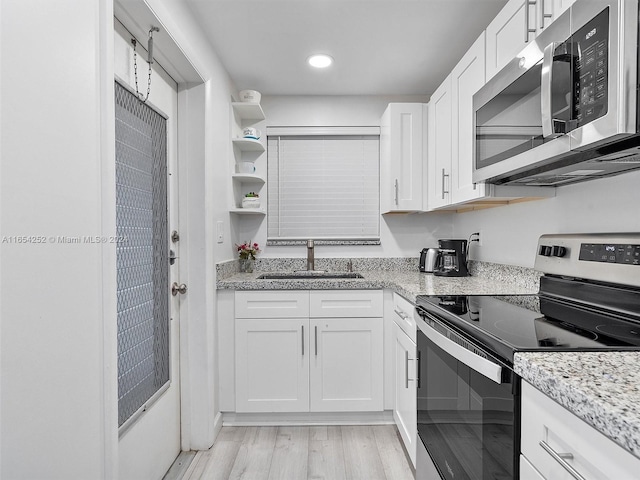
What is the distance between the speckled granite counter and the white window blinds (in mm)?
2274

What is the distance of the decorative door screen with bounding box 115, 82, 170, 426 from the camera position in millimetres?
1477

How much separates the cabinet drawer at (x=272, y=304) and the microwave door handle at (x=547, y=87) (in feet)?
5.29

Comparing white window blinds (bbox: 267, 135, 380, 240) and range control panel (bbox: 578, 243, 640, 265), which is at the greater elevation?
white window blinds (bbox: 267, 135, 380, 240)

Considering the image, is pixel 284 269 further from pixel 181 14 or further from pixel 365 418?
pixel 181 14

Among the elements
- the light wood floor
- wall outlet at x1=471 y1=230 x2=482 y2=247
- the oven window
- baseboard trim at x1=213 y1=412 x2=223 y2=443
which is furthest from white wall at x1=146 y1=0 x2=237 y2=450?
wall outlet at x1=471 y1=230 x2=482 y2=247

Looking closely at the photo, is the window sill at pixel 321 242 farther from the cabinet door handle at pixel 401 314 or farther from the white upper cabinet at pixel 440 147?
the cabinet door handle at pixel 401 314

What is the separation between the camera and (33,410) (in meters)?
0.83

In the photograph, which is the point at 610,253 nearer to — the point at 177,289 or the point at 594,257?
the point at 594,257

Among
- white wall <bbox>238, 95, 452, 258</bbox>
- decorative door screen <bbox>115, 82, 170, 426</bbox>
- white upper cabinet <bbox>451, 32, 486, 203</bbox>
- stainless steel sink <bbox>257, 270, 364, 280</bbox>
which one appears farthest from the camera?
white wall <bbox>238, 95, 452, 258</bbox>

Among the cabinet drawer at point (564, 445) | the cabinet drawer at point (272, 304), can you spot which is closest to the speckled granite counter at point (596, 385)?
the cabinet drawer at point (564, 445)

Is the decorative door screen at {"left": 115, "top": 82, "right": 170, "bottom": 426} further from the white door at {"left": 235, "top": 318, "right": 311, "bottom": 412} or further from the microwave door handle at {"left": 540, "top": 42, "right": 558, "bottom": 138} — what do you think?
the microwave door handle at {"left": 540, "top": 42, "right": 558, "bottom": 138}

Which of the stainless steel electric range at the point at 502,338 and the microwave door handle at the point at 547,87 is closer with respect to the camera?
the stainless steel electric range at the point at 502,338

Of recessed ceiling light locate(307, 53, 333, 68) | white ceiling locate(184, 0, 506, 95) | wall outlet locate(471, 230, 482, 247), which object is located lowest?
wall outlet locate(471, 230, 482, 247)

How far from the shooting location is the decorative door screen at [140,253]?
148 centimetres
